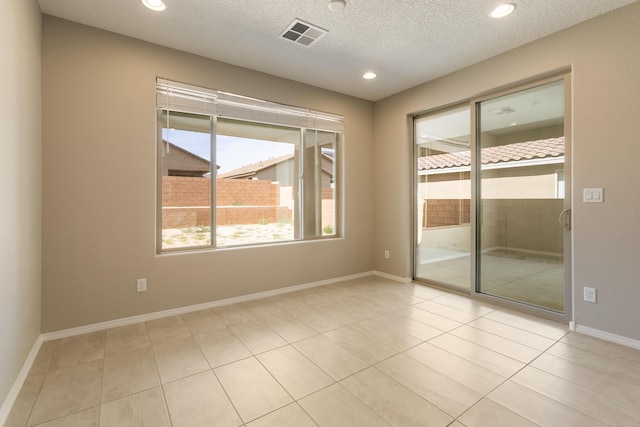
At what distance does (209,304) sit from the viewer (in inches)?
130

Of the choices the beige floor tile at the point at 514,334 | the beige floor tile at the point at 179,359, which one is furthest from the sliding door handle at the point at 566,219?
the beige floor tile at the point at 179,359

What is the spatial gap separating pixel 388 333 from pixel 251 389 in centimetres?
131

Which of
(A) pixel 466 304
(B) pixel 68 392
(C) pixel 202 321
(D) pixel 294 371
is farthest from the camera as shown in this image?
(A) pixel 466 304

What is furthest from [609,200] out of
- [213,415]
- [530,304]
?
[213,415]

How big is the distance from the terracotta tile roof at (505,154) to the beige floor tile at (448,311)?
5.67 feet

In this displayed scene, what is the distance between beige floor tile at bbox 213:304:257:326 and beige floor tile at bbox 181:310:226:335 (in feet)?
0.17

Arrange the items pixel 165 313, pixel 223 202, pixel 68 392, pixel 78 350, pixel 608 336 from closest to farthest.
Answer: pixel 68 392, pixel 78 350, pixel 608 336, pixel 165 313, pixel 223 202

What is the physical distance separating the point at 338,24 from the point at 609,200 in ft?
9.07

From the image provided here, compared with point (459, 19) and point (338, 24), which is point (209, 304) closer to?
point (338, 24)

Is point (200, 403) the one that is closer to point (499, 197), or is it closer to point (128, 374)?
point (128, 374)

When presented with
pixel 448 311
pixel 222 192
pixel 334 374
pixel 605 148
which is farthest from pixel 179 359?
pixel 605 148

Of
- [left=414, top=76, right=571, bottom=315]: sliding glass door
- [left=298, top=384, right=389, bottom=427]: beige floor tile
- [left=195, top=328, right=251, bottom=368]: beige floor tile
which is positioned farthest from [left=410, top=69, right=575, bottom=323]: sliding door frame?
[left=195, top=328, right=251, bottom=368]: beige floor tile

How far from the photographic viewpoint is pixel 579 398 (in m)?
1.76

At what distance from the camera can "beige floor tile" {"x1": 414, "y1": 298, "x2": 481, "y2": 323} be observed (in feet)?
9.82
